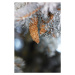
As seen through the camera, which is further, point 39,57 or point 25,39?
point 39,57

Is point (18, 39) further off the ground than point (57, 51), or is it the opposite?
point (18, 39)

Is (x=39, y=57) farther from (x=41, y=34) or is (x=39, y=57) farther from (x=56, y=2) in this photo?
(x=56, y=2)
